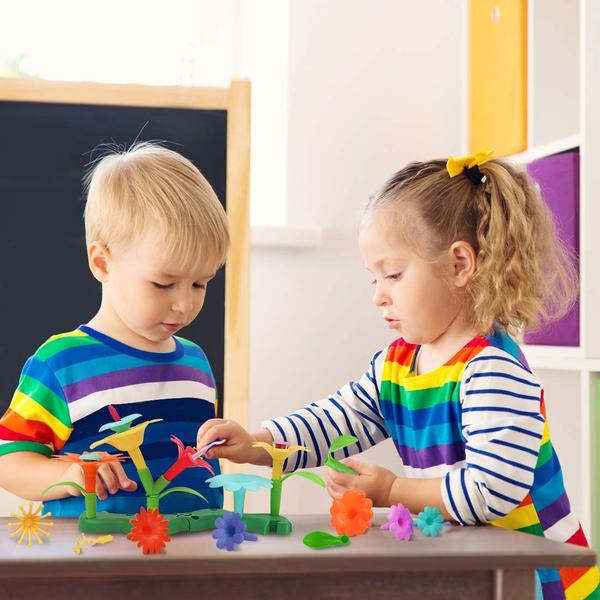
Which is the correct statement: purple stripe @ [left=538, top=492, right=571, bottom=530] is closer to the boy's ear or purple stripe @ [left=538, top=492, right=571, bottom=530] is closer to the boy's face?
the boy's face

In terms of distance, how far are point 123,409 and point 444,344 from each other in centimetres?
36

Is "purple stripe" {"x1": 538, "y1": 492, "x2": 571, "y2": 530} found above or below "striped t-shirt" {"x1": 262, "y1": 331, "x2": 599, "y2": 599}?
below

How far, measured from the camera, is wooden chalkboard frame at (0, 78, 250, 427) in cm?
166

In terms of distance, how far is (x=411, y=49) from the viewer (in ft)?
7.16

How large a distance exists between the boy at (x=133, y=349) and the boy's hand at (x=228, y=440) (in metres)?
0.10

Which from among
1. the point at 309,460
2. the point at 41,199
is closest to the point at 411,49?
the point at 41,199

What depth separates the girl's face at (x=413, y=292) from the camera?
3.52 ft

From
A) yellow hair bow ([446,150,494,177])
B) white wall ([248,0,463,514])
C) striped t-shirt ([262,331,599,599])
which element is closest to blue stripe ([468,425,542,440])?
striped t-shirt ([262,331,599,599])

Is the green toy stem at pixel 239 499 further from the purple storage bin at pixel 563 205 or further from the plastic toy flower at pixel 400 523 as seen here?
the purple storage bin at pixel 563 205

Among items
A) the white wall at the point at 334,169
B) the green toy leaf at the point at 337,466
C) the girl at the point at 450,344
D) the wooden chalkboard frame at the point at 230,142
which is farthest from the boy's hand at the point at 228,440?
the white wall at the point at 334,169

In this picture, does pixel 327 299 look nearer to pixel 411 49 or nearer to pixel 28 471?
pixel 411 49

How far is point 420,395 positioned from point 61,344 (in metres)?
0.39

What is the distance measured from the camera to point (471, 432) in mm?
939

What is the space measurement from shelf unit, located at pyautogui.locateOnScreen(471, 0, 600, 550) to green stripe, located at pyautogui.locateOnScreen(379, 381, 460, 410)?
67 centimetres
